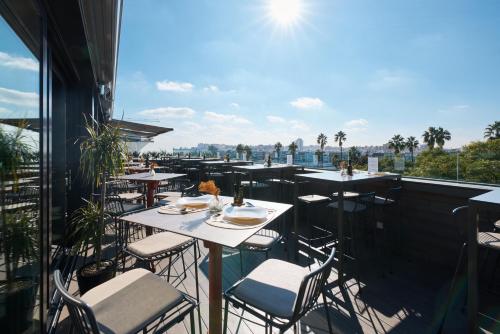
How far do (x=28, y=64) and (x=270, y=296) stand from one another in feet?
6.70

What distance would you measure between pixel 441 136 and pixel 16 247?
128 ft

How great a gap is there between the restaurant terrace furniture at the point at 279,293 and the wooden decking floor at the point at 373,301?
0.79 ft

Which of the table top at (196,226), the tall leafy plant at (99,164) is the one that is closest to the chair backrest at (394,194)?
the table top at (196,226)

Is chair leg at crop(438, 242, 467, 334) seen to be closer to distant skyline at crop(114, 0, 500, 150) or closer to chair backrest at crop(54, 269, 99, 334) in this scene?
chair backrest at crop(54, 269, 99, 334)

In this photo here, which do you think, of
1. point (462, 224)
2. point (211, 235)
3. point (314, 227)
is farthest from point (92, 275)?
point (462, 224)

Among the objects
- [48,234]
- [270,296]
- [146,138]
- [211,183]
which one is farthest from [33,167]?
[146,138]

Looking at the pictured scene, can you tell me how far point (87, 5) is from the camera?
1855mm

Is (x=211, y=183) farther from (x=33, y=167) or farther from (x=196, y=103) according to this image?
(x=196, y=103)

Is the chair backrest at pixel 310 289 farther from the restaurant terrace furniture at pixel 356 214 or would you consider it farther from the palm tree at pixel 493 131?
the palm tree at pixel 493 131

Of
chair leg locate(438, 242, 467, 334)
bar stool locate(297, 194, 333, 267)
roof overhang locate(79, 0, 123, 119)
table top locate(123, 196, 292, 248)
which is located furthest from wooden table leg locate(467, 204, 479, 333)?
roof overhang locate(79, 0, 123, 119)

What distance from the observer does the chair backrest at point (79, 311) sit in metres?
0.79

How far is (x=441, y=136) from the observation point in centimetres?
2955

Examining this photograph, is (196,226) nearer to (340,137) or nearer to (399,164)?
(399,164)

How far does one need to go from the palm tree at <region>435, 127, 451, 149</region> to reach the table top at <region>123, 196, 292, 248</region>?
123 feet
